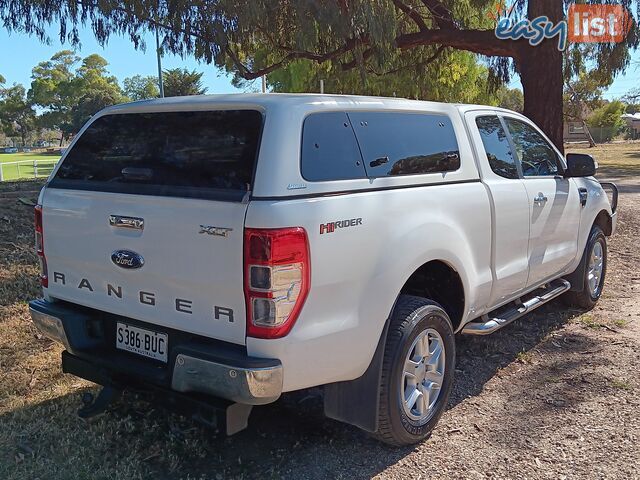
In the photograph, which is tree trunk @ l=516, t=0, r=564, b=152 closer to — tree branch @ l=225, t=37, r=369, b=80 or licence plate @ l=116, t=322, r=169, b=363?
tree branch @ l=225, t=37, r=369, b=80

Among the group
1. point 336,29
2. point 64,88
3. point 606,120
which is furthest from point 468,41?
point 64,88

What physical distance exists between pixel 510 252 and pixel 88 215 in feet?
9.24

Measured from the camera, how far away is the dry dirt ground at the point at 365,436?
3.24m

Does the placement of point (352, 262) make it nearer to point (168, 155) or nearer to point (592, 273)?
point (168, 155)

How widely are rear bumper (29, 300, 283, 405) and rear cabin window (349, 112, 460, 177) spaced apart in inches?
46.6

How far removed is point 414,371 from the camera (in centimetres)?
344

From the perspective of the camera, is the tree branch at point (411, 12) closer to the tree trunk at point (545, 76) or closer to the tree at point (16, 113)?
the tree trunk at point (545, 76)

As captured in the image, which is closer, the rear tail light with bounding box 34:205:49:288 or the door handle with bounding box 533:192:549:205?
the rear tail light with bounding box 34:205:49:288

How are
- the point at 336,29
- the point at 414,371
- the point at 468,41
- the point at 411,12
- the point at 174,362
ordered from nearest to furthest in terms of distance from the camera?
1. the point at 174,362
2. the point at 414,371
3. the point at 336,29
4. the point at 468,41
5. the point at 411,12

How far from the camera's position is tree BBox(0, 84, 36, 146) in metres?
93.2

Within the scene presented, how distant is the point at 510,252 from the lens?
14.3 feet

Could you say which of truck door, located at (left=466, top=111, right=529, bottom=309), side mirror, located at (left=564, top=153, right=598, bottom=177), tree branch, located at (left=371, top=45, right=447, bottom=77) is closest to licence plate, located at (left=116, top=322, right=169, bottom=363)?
truck door, located at (left=466, top=111, right=529, bottom=309)

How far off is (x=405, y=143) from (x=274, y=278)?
1364mm

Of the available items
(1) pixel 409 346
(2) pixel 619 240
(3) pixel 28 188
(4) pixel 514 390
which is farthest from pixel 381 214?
(3) pixel 28 188
